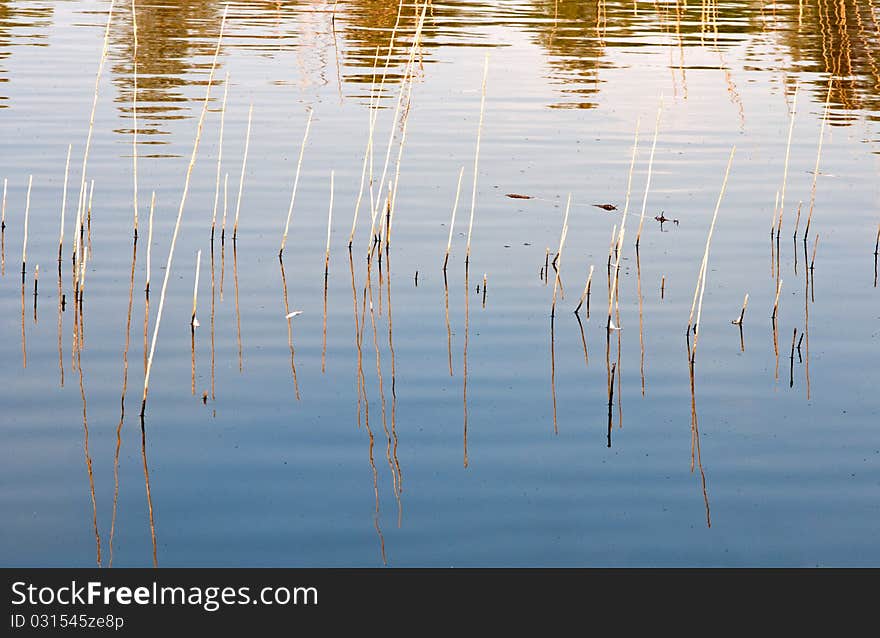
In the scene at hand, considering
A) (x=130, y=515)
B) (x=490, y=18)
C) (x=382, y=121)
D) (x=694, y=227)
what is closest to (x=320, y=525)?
(x=130, y=515)

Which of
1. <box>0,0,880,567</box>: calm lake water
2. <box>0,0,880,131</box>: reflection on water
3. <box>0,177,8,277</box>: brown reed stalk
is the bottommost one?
<box>0,0,880,131</box>: reflection on water

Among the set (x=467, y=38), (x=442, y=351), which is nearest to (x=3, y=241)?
(x=442, y=351)

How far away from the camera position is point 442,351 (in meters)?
8.41

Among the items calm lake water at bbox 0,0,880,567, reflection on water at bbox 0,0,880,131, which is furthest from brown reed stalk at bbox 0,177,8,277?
reflection on water at bbox 0,0,880,131

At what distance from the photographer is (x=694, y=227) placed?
1152cm

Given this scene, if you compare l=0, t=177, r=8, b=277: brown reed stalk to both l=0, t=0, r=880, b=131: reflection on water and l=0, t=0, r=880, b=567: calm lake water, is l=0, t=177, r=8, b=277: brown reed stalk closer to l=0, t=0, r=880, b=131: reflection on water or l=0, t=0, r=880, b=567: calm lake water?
l=0, t=0, r=880, b=567: calm lake water

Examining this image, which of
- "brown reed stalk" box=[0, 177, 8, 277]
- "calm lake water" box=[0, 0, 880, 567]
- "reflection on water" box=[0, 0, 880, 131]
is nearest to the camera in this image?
"calm lake water" box=[0, 0, 880, 567]

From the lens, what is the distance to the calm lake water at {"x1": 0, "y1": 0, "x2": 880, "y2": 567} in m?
6.20

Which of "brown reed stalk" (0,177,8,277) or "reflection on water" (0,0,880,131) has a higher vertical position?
"brown reed stalk" (0,177,8,277)

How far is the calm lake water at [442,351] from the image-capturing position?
6195 millimetres

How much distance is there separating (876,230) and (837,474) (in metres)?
5.08

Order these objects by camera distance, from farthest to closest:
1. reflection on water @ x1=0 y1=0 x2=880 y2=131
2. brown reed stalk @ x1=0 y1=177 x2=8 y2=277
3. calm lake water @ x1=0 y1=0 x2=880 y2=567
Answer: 1. reflection on water @ x1=0 y1=0 x2=880 y2=131
2. brown reed stalk @ x1=0 y1=177 x2=8 y2=277
3. calm lake water @ x1=0 y1=0 x2=880 y2=567

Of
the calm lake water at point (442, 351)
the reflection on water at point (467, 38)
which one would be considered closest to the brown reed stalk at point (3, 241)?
the calm lake water at point (442, 351)

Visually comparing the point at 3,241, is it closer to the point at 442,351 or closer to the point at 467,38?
the point at 442,351
